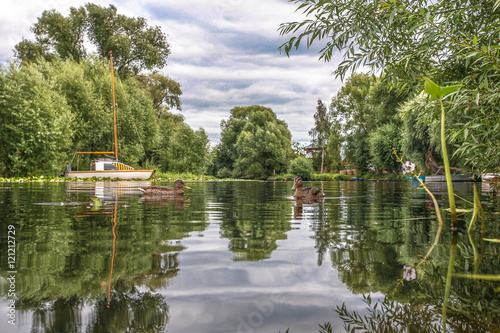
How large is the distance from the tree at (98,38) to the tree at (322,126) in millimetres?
41049

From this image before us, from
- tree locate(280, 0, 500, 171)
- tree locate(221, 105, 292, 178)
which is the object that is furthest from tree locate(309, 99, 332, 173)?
tree locate(280, 0, 500, 171)

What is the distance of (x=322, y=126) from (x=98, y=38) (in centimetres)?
4867

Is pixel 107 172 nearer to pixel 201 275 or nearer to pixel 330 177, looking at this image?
pixel 201 275

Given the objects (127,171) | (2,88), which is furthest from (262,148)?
(2,88)

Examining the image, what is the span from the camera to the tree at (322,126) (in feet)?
252

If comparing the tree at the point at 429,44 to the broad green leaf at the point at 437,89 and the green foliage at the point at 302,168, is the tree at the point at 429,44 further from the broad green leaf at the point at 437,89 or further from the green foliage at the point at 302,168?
the green foliage at the point at 302,168

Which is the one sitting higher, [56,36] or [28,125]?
[56,36]

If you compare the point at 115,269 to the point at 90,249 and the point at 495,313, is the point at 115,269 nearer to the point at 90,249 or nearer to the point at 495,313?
the point at 90,249

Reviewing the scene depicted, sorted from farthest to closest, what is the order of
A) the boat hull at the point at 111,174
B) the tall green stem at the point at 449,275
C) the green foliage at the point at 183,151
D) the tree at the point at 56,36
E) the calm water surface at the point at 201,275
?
the green foliage at the point at 183,151
the tree at the point at 56,36
the boat hull at the point at 111,174
the tall green stem at the point at 449,275
the calm water surface at the point at 201,275

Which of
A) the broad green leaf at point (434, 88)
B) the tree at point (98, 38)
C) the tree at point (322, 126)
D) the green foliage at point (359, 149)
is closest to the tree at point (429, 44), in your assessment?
the broad green leaf at point (434, 88)

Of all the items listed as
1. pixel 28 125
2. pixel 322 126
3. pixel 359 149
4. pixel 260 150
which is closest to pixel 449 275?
pixel 28 125

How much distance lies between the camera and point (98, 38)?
43.6 metres

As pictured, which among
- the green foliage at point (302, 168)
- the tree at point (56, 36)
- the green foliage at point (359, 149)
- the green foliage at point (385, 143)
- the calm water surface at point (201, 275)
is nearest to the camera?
the calm water surface at point (201, 275)

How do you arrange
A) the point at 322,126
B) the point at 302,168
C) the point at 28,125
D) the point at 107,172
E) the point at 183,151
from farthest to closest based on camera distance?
the point at 322,126 < the point at 302,168 < the point at 183,151 < the point at 107,172 < the point at 28,125
